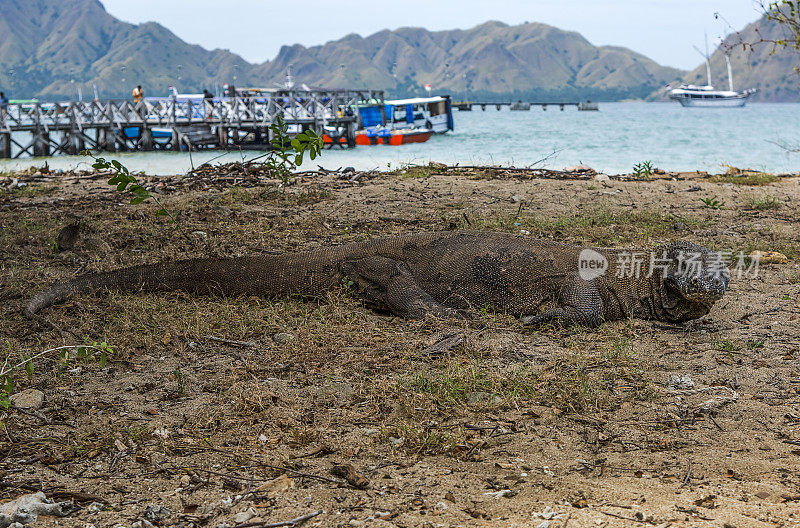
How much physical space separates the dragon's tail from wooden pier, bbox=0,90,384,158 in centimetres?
2428

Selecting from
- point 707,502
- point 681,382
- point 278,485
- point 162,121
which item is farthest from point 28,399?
point 162,121

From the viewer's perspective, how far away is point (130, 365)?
429 cm

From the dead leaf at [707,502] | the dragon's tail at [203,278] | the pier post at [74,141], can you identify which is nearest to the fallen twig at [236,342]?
the dragon's tail at [203,278]

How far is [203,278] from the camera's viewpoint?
217 inches

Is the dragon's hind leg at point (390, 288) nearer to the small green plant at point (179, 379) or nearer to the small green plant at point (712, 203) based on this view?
the small green plant at point (179, 379)

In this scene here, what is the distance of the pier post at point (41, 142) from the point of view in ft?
97.3

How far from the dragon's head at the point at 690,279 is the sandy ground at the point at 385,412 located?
0.56 feet

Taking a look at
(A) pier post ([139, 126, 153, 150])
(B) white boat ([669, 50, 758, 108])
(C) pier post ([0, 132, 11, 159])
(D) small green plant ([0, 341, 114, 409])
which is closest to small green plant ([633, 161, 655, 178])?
(D) small green plant ([0, 341, 114, 409])

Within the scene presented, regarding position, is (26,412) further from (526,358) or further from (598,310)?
(598,310)

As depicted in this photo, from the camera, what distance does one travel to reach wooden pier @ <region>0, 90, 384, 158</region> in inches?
1166

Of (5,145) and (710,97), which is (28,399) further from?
(710,97)

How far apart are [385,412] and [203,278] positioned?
2.55 m

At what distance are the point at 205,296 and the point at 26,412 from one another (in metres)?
2.06

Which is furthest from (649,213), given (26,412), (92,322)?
(26,412)
